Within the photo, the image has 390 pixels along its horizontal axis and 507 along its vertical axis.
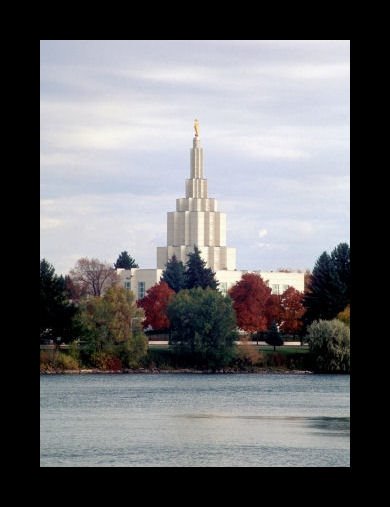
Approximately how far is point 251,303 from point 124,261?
2672 cm

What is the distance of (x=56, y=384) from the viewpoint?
48.9 metres

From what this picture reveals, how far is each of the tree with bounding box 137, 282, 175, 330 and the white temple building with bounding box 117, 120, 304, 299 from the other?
8.82 metres

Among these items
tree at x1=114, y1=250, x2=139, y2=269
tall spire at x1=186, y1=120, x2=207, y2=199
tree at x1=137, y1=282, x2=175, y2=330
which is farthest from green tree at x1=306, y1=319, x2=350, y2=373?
tree at x1=114, y1=250, x2=139, y2=269

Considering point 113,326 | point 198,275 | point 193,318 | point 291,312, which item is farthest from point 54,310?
point 198,275

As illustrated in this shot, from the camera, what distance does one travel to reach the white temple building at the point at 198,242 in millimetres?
84812

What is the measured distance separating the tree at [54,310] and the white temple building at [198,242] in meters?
29.4

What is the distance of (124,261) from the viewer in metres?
94.4

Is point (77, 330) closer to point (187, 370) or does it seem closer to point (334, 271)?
point (187, 370)

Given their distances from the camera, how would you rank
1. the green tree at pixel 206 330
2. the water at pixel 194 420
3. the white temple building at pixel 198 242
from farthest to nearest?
1. the white temple building at pixel 198 242
2. the green tree at pixel 206 330
3. the water at pixel 194 420

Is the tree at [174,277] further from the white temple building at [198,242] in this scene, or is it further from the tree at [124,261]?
the tree at [124,261]

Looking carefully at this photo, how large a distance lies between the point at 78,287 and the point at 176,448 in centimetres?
4333

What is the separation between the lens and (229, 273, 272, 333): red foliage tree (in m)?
66.2

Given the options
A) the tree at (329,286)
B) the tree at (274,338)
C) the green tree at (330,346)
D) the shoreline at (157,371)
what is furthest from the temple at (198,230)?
the green tree at (330,346)
